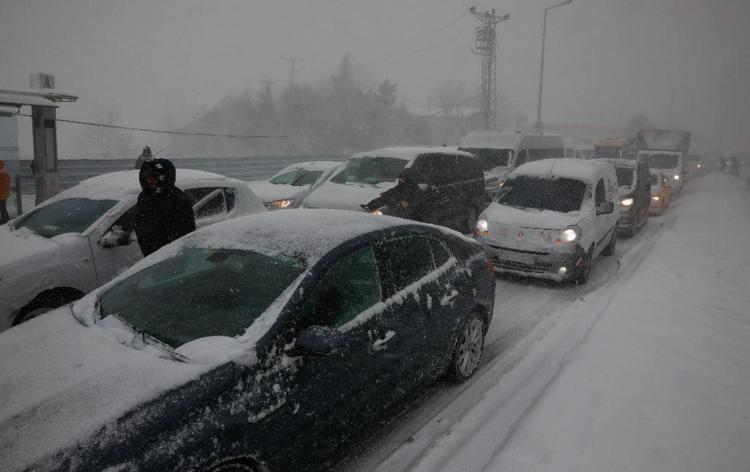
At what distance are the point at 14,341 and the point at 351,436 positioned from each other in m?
2.10

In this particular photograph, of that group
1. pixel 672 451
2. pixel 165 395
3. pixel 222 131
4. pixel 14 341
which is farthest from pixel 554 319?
pixel 222 131

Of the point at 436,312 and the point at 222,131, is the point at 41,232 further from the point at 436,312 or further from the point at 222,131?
the point at 222,131

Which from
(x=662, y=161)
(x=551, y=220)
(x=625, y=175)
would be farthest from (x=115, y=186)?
(x=662, y=161)

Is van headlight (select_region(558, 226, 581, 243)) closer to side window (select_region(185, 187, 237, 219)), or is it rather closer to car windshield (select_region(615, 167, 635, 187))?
side window (select_region(185, 187, 237, 219))

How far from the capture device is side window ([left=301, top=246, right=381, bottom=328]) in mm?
2979

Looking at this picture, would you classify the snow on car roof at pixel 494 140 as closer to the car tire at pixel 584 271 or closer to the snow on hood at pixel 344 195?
the snow on hood at pixel 344 195

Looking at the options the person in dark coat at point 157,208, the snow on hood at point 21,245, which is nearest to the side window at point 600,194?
the person in dark coat at point 157,208

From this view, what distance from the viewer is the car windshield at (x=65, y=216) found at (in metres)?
5.22

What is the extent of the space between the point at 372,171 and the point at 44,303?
607cm

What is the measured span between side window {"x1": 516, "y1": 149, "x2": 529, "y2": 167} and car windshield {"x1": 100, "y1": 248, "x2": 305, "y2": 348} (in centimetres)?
1293

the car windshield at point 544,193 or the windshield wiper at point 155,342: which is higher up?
the car windshield at point 544,193

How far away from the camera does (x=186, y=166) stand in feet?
70.0

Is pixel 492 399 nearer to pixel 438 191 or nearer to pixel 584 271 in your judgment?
pixel 584 271

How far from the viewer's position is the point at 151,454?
214 centimetres
